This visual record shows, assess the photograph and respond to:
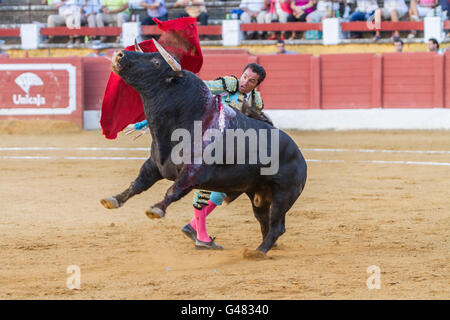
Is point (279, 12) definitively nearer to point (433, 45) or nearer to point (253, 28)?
point (253, 28)

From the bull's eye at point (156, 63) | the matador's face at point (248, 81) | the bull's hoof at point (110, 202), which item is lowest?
the bull's hoof at point (110, 202)

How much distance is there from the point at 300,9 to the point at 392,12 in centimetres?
176

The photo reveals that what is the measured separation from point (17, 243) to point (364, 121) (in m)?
9.65

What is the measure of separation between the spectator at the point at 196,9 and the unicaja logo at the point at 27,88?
11.2 ft

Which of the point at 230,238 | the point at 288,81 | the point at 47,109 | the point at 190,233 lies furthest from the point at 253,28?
the point at 190,233

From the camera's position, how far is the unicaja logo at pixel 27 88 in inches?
555

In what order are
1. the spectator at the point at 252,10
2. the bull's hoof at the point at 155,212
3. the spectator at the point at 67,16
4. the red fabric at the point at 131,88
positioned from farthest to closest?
the spectator at the point at 67,16 < the spectator at the point at 252,10 < the red fabric at the point at 131,88 < the bull's hoof at the point at 155,212

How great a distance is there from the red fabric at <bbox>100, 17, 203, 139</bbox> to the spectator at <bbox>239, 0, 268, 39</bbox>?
11.7 metres

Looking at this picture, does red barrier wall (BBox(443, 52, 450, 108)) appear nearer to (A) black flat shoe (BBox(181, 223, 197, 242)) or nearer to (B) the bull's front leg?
(A) black flat shoe (BBox(181, 223, 197, 242))

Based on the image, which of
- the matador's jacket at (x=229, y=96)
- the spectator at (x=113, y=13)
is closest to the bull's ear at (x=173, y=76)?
the matador's jacket at (x=229, y=96)

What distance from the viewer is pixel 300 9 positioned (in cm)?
1566

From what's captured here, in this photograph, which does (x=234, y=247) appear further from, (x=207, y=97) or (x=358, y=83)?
(x=358, y=83)

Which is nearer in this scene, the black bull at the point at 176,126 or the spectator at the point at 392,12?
the black bull at the point at 176,126

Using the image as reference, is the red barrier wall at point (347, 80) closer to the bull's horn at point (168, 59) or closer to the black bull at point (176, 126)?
the black bull at point (176, 126)
